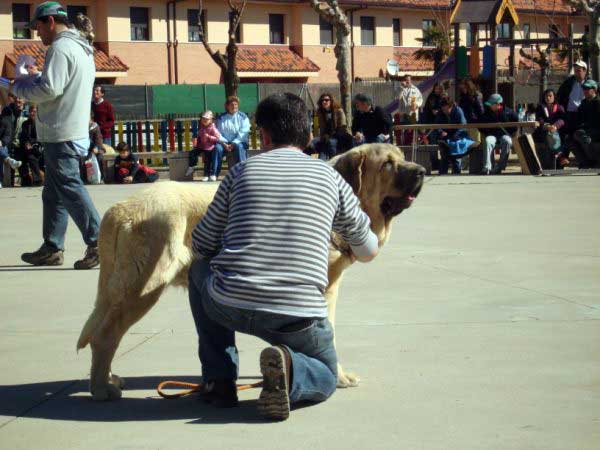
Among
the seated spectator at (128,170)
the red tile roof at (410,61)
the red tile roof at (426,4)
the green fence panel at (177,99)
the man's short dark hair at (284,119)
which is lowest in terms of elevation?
the seated spectator at (128,170)

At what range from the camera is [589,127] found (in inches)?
698

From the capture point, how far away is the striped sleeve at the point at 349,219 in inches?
177

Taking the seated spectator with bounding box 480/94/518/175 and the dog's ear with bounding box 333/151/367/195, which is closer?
the dog's ear with bounding box 333/151/367/195

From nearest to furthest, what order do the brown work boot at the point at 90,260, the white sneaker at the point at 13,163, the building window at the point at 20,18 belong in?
the brown work boot at the point at 90,260
the white sneaker at the point at 13,163
the building window at the point at 20,18

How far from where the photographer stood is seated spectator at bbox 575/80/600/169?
17578mm

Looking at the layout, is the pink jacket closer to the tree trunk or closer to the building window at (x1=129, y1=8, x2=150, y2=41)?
the tree trunk

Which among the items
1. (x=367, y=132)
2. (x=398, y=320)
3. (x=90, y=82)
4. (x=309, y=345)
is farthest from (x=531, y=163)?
(x=309, y=345)

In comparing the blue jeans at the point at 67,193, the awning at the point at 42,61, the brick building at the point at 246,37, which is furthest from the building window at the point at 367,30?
the blue jeans at the point at 67,193

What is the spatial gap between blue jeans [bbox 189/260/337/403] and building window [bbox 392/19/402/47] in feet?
185

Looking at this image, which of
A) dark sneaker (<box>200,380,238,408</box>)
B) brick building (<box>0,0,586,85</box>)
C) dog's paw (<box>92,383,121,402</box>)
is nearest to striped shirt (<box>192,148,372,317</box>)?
dark sneaker (<box>200,380,238,408</box>)

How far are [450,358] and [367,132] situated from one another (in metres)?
12.5

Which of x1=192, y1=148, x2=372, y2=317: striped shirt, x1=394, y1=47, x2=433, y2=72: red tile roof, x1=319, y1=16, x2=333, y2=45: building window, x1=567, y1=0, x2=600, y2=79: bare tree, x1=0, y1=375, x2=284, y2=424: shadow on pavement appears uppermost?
x1=319, y1=16, x2=333, y2=45: building window

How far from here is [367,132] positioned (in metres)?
17.6

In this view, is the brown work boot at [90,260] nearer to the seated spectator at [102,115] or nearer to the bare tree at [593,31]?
the seated spectator at [102,115]
